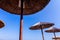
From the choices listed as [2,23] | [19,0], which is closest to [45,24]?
[2,23]

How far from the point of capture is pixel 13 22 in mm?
16094

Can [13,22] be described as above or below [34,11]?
Answer: above

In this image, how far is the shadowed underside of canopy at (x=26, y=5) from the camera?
3.88 meters

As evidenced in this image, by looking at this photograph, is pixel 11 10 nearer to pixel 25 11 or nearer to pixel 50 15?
pixel 25 11

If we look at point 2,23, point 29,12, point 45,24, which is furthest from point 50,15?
point 29,12

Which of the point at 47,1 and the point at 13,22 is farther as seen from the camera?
the point at 13,22

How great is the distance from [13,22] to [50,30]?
6715mm

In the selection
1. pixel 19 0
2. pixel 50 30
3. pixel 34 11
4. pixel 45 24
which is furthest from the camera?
pixel 50 30

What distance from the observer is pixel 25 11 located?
171 inches

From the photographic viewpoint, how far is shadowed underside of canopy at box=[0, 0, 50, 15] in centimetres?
388

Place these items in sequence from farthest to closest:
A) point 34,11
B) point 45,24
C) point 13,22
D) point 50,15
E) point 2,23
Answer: point 13,22 < point 50,15 < point 45,24 < point 2,23 < point 34,11

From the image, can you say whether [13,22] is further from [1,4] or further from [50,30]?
[1,4]

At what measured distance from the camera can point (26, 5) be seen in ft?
13.6

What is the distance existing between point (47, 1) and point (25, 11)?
96 centimetres
